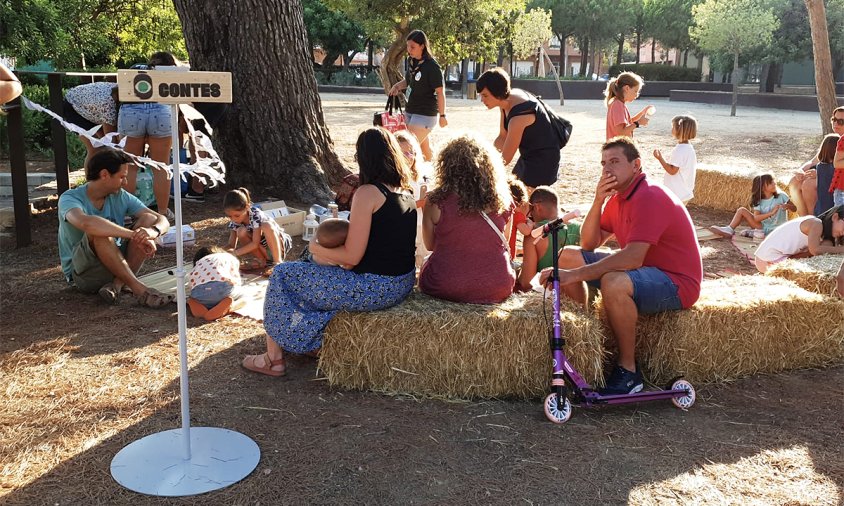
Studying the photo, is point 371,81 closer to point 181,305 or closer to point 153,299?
point 153,299

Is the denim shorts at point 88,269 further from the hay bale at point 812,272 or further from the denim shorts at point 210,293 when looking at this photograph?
the hay bale at point 812,272

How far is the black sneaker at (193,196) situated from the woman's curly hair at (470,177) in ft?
16.6

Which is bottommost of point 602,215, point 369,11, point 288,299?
point 288,299

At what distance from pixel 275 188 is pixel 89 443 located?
5.31 meters

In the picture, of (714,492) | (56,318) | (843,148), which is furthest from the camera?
(843,148)

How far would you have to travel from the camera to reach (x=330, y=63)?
44875mm

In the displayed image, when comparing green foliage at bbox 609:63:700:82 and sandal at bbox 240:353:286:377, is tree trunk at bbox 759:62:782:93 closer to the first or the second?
green foliage at bbox 609:63:700:82

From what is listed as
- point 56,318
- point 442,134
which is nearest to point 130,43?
point 442,134

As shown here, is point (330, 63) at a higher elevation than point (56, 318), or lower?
higher

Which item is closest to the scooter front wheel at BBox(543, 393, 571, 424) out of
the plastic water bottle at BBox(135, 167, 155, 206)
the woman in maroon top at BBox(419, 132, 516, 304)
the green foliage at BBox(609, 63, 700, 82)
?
the woman in maroon top at BBox(419, 132, 516, 304)

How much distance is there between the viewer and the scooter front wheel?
3.56 metres

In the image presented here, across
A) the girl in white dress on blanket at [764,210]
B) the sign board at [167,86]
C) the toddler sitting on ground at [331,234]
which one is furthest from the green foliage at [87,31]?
the girl in white dress on blanket at [764,210]

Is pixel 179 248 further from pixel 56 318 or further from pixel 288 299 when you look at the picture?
pixel 56 318

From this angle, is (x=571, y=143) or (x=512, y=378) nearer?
(x=512, y=378)
